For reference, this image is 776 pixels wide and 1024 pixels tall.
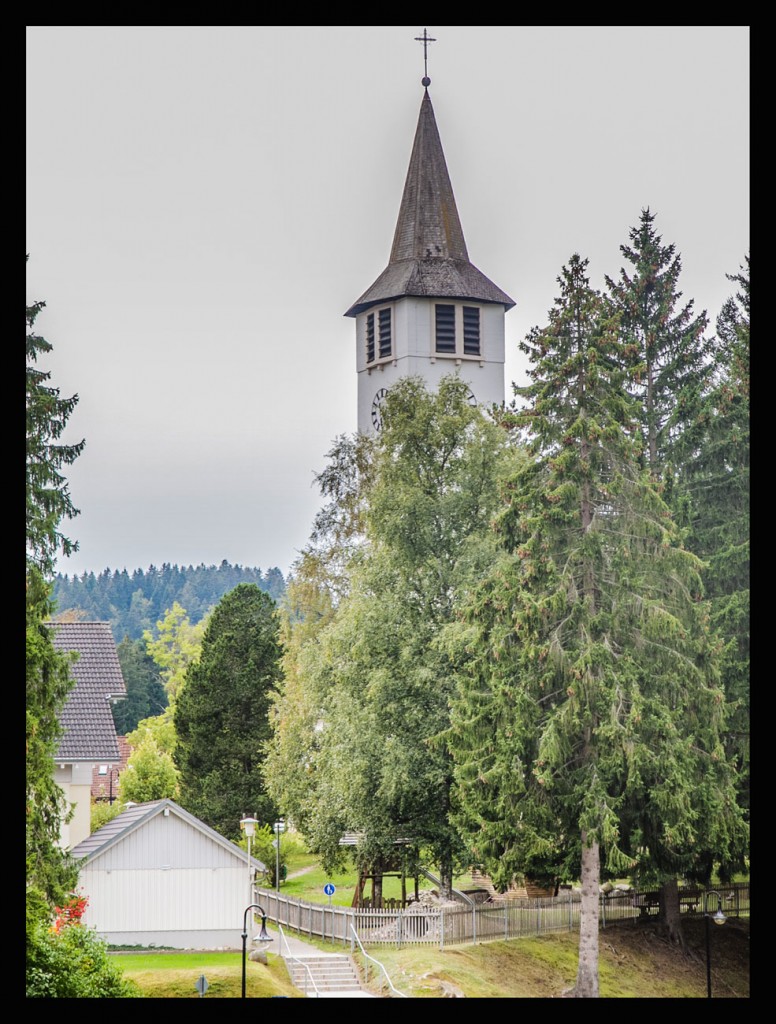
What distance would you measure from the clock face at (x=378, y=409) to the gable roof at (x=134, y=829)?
22.0 ft

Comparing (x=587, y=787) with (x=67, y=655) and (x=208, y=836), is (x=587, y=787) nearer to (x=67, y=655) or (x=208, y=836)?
(x=208, y=836)

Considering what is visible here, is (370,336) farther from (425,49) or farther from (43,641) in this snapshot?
(43,641)

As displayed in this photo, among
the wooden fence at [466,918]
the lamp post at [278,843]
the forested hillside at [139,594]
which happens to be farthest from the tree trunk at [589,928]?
the forested hillside at [139,594]

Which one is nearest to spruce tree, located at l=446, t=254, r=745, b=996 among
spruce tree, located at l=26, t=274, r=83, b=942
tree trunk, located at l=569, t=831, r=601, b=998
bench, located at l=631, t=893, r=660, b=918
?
tree trunk, located at l=569, t=831, r=601, b=998

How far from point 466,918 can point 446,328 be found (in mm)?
13638

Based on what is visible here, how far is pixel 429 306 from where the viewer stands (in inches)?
1127

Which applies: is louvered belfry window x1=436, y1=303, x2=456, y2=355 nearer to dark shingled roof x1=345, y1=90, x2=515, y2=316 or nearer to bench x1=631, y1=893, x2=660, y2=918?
dark shingled roof x1=345, y1=90, x2=515, y2=316

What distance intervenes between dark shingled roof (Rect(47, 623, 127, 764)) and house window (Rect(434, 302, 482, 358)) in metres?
10.9

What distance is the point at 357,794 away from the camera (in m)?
19.5

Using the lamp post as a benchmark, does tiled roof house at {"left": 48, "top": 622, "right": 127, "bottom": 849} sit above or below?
above

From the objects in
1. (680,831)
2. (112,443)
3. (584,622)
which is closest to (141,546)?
(112,443)

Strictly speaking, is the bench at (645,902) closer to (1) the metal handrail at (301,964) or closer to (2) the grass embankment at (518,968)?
(2) the grass embankment at (518,968)

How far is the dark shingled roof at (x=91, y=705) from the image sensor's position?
19344mm

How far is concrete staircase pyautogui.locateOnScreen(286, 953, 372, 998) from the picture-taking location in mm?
17922
